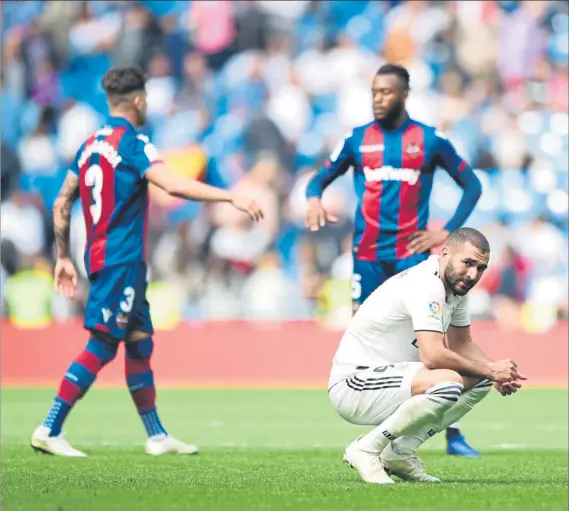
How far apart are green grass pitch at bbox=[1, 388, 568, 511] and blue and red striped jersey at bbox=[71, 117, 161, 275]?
1.15 m

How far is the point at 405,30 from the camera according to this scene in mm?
17172

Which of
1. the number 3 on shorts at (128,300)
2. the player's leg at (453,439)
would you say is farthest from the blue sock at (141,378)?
the player's leg at (453,439)

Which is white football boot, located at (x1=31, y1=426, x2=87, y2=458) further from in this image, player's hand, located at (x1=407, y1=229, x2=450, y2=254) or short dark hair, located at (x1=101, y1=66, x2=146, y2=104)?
player's hand, located at (x1=407, y1=229, x2=450, y2=254)

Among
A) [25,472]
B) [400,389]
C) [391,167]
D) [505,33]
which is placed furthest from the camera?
[505,33]

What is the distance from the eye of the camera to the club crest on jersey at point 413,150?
25.8ft

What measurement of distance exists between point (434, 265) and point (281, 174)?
1031 centimetres

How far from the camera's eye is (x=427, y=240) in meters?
7.71

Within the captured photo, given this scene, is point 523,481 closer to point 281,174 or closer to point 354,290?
point 354,290

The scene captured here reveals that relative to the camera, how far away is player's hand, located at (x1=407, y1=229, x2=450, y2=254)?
769 centimetres

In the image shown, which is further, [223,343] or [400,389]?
[223,343]

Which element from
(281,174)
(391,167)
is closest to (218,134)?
(281,174)

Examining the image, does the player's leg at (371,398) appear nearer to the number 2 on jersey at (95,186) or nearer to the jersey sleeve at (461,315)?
the jersey sleeve at (461,315)

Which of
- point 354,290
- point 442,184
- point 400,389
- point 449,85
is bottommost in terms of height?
point 400,389

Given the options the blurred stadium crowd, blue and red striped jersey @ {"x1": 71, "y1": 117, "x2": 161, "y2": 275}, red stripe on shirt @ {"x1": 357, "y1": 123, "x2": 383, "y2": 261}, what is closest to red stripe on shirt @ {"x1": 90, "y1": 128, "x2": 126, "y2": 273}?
blue and red striped jersey @ {"x1": 71, "y1": 117, "x2": 161, "y2": 275}
